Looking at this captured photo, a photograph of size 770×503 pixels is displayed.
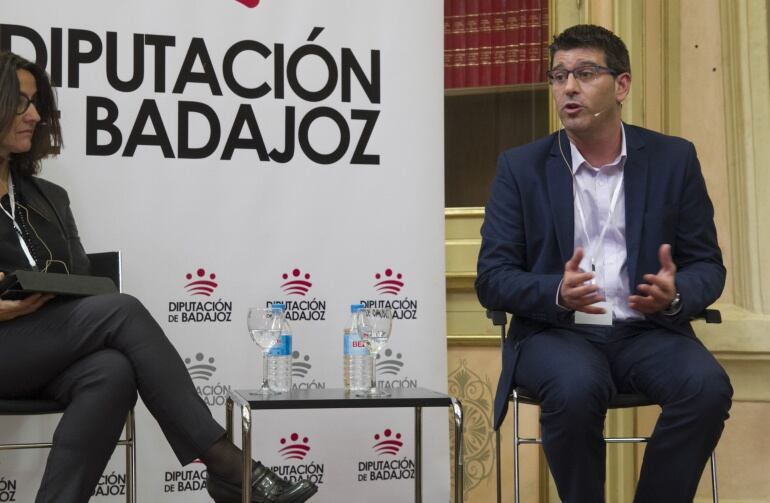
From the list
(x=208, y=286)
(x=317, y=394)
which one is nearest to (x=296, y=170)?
(x=208, y=286)

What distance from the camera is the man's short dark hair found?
9.44ft

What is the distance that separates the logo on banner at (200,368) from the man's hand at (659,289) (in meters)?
1.43

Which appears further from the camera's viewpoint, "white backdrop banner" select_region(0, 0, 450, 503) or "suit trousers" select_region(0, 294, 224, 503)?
"white backdrop banner" select_region(0, 0, 450, 503)

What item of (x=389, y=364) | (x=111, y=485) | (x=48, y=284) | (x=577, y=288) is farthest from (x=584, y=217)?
(x=111, y=485)

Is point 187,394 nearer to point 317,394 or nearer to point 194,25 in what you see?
point 317,394

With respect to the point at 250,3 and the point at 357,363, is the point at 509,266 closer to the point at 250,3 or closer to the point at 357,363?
the point at 357,363

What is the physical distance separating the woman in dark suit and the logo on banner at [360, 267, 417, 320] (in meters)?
0.90

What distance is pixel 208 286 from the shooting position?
3312 millimetres

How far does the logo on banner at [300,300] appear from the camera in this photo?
3369 mm

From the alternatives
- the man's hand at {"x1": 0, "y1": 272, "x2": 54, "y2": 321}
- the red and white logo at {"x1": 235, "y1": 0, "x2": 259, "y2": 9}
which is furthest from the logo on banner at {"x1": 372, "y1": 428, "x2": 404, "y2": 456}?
the red and white logo at {"x1": 235, "y1": 0, "x2": 259, "y2": 9}

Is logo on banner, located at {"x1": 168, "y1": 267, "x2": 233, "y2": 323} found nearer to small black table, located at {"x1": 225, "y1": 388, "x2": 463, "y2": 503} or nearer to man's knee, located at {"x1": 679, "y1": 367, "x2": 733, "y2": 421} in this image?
small black table, located at {"x1": 225, "y1": 388, "x2": 463, "y2": 503}

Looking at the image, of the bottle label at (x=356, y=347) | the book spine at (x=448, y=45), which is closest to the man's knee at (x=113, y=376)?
the bottle label at (x=356, y=347)

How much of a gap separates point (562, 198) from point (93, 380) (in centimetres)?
137

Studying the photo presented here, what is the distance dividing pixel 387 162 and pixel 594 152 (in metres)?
0.83
